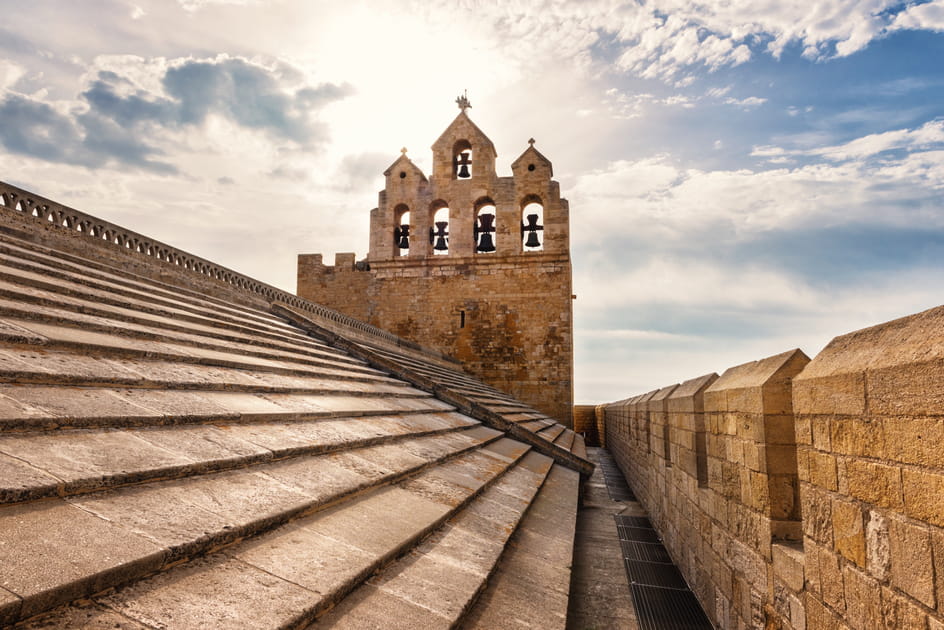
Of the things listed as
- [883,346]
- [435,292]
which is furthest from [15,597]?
[435,292]

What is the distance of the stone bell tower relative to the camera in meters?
15.8

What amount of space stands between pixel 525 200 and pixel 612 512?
1166 centimetres

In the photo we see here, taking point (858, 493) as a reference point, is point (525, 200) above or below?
above

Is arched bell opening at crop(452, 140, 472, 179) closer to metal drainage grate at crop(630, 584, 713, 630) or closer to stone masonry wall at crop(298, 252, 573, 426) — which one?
stone masonry wall at crop(298, 252, 573, 426)

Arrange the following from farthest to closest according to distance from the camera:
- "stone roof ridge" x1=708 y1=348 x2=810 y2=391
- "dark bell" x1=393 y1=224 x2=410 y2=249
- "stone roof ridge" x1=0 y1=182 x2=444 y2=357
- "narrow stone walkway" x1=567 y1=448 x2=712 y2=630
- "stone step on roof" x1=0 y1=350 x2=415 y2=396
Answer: "dark bell" x1=393 y1=224 x2=410 y2=249, "stone roof ridge" x1=0 y1=182 x2=444 y2=357, "narrow stone walkway" x1=567 y1=448 x2=712 y2=630, "stone roof ridge" x1=708 y1=348 x2=810 y2=391, "stone step on roof" x1=0 y1=350 x2=415 y2=396

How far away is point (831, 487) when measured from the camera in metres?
2.09

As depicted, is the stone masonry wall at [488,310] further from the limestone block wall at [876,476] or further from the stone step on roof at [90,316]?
the limestone block wall at [876,476]

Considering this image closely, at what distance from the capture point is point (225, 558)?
1.64 metres

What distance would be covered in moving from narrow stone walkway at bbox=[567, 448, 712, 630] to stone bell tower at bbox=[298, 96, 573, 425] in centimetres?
911

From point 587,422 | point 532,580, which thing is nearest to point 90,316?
point 532,580

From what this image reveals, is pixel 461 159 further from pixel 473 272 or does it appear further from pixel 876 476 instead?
pixel 876 476

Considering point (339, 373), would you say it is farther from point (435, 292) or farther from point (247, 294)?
point (435, 292)

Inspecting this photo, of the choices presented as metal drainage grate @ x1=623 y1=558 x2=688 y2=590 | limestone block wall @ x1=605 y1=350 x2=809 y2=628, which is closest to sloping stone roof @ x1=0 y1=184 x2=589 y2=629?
metal drainage grate @ x1=623 y1=558 x2=688 y2=590

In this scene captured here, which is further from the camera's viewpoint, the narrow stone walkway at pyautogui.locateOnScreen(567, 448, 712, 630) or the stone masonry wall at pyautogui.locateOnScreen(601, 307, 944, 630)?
the narrow stone walkway at pyautogui.locateOnScreen(567, 448, 712, 630)
